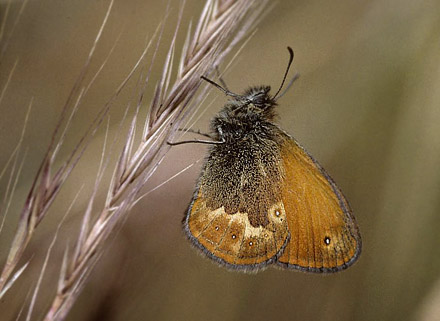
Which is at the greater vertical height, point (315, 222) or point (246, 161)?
point (246, 161)

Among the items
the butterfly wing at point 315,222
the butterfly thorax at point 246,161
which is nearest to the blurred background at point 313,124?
the butterfly thorax at point 246,161

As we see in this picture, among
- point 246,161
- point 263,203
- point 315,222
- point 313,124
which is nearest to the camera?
point 315,222

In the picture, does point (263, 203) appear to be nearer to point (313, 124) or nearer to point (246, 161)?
point (246, 161)

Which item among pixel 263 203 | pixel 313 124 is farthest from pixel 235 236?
pixel 313 124

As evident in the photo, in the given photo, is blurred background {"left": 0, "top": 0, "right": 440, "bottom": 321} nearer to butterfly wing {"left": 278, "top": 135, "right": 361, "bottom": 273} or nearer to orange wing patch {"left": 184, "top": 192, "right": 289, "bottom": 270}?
orange wing patch {"left": 184, "top": 192, "right": 289, "bottom": 270}

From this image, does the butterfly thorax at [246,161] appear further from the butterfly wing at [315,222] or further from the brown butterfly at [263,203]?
the butterfly wing at [315,222]

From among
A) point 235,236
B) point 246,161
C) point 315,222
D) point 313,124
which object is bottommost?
point 235,236
